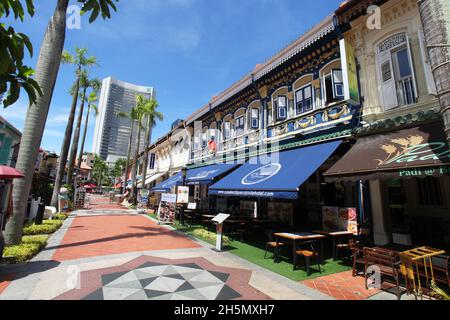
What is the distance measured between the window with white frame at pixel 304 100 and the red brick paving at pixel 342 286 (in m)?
6.54

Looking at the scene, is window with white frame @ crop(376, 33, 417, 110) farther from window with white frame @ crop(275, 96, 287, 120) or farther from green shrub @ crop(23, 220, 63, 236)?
green shrub @ crop(23, 220, 63, 236)

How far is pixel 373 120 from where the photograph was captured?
24.8ft

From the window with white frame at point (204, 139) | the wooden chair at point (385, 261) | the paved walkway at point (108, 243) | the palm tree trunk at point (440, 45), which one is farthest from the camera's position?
the window with white frame at point (204, 139)

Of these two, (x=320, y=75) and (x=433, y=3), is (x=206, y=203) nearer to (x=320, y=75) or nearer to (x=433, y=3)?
(x=320, y=75)

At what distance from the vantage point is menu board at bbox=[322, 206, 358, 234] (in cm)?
748

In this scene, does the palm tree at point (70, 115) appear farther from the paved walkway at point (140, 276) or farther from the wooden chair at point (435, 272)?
the wooden chair at point (435, 272)

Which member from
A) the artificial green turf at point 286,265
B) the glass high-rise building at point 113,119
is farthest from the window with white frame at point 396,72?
the glass high-rise building at point 113,119

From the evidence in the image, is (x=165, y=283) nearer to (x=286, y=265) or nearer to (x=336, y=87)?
(x=286, y=265)

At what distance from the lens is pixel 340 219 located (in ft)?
25.8

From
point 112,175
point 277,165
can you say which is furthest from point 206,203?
point 112,175

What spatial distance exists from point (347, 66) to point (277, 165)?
4117 mm

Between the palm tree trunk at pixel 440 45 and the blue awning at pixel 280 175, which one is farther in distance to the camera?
the blue awning at pixel 280 175

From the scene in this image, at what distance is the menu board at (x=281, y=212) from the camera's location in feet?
37.6

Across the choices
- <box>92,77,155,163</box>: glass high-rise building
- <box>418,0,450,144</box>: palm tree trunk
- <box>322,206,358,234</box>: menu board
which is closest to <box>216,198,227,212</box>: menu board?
<box>322,206,358,234</box>: menu board
